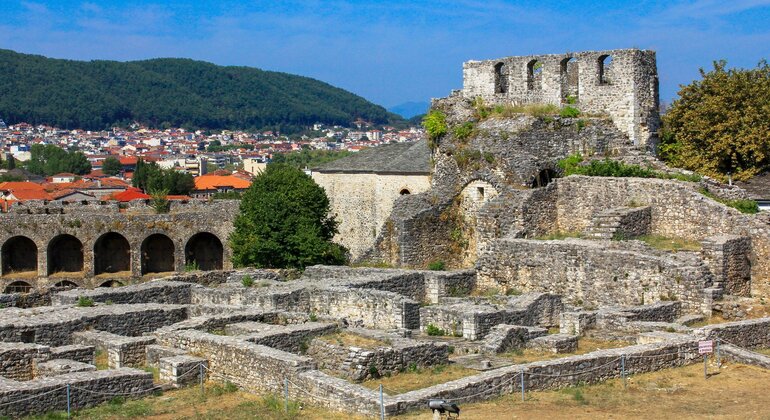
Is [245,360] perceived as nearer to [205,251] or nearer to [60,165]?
[205,251]

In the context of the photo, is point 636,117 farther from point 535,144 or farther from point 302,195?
point 302,195

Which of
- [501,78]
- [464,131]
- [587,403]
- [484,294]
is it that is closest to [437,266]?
[484,294]

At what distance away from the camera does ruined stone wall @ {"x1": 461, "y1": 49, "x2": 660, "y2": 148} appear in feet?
97.9

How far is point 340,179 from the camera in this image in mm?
42656

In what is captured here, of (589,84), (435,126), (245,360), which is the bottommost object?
(245,360)

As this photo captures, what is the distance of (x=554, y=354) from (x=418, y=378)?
3133 millimetres

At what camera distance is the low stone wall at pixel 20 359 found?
745 inches

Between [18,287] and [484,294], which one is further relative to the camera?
[18,287]

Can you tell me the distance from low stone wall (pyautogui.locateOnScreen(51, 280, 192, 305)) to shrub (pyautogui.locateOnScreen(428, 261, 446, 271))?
648cm

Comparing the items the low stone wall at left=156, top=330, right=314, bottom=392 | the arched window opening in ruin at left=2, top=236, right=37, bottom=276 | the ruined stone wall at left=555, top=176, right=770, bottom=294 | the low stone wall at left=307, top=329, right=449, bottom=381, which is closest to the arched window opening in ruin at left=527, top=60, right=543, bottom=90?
the ruined stone wall at left=555, top=176, right=770, bottom=294

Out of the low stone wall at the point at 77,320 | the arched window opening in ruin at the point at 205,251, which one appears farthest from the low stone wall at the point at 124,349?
the arched window opening in ruin at the point at 205,251

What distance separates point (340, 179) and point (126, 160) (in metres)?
147

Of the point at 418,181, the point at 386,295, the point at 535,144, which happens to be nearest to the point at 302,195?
the point at 418,181

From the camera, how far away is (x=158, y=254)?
53.2 metres
